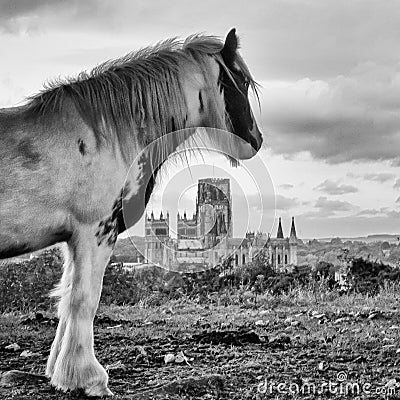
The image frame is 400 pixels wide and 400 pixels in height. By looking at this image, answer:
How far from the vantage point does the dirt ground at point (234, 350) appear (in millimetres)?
3604

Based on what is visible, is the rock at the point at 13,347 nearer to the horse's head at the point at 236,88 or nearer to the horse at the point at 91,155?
the horse at the point at 91,155

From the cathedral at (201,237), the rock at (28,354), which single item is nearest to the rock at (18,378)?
the rock at (28,354)

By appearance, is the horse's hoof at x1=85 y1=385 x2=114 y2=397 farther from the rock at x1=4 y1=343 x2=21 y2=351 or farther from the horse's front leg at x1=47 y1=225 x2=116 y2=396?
the rock at x1=4 y1=343 x2=21 y2=351

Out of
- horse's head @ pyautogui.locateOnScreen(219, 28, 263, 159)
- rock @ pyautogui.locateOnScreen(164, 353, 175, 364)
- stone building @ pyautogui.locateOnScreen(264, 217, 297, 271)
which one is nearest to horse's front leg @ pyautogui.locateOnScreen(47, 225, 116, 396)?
rock @ pyautogui.locateOnScreen(164, 353, 175, 364)

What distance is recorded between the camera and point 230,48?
4047mm

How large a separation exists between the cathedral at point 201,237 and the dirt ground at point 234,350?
25.4 inches

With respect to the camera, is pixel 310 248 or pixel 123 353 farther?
pixel 310 248

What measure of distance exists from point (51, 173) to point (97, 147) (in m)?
0.31

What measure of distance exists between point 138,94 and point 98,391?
5.91ft

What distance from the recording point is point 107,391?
3.56m


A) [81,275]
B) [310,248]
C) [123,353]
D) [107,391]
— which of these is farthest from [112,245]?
[310,248]

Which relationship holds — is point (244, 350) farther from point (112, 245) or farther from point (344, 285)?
point (344, 285)

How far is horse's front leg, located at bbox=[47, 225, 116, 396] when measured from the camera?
11.5 feet

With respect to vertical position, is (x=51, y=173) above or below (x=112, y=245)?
Answer: above
